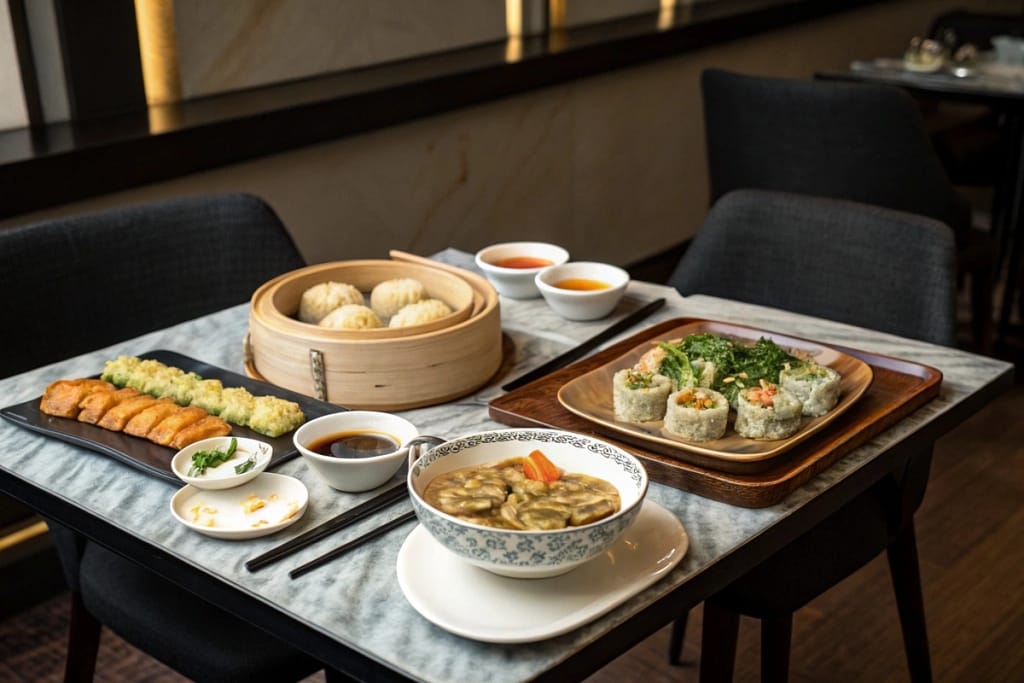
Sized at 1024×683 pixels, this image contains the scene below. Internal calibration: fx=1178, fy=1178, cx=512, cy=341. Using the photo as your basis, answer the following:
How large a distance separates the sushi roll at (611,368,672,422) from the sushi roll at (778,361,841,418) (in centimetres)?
14

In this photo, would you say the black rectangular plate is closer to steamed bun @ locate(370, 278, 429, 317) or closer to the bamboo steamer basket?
the bamboo steamer basket

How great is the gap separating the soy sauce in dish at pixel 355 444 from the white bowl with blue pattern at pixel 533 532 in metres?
0.14

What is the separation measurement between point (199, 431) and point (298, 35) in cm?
177

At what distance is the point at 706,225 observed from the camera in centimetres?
206

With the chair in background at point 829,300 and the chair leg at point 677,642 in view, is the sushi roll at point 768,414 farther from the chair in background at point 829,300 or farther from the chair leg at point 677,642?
the chair leg at point 677,642

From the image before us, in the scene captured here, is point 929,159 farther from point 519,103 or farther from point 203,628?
point 203,628

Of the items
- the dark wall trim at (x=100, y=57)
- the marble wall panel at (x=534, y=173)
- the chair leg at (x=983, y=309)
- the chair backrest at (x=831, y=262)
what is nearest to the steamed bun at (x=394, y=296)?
the chair backrest at (x=831, y=262)

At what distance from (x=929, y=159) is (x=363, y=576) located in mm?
2229

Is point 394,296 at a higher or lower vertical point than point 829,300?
higher

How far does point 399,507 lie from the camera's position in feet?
4.04

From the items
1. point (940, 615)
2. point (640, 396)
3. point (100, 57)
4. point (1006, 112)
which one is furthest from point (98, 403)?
point (1006, 112)

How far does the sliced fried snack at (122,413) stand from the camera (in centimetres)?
138

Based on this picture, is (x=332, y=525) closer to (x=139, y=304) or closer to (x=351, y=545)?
(x=351, y=545)

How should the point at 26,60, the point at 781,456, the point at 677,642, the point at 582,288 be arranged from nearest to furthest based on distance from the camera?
1. the point at 781,456
2. the point at 582,288
3. the point at 677,642
4. the point at 26,60
